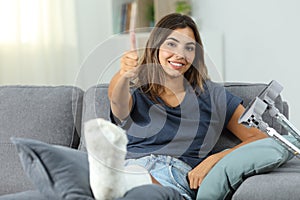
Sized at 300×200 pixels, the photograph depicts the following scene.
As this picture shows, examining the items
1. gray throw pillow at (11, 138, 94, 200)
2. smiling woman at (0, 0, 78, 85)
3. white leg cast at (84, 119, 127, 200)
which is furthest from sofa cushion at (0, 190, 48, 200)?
smiling woman at (0, 0, 78, 85)

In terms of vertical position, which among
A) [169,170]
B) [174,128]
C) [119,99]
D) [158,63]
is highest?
[158,63]

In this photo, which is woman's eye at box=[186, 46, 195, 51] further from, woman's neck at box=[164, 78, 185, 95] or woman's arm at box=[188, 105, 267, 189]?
woman's arm at box=[188, 105, 267, 189]

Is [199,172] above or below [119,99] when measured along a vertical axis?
below

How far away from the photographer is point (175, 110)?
2.19m

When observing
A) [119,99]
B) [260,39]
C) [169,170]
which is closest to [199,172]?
[169,170]

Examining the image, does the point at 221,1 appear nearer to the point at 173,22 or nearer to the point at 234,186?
the point at 173,22

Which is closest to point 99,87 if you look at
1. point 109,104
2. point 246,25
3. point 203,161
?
point 109,104

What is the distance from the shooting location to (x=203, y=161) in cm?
214

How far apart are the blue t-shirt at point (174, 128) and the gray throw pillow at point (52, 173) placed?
37 centimetres

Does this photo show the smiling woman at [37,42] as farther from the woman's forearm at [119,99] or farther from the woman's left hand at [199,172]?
the woman's left hand at [199,172]

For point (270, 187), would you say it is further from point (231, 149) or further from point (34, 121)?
point (34, 121)

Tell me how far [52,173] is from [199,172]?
53 cm

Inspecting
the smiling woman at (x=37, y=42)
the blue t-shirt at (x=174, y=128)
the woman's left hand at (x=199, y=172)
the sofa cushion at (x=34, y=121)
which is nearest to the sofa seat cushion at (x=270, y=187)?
the woman's left hand at (x=199, y=172)

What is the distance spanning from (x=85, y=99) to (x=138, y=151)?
0.31 metres
